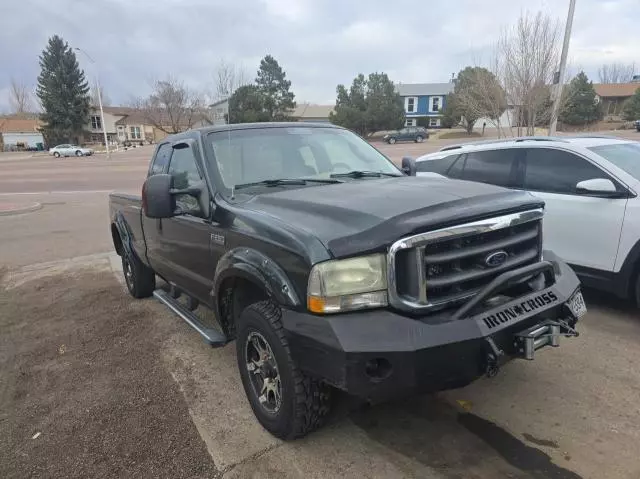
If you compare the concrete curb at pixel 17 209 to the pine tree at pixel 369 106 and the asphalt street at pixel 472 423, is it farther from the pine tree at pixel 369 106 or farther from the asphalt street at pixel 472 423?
the pine tree at pixel 369 106

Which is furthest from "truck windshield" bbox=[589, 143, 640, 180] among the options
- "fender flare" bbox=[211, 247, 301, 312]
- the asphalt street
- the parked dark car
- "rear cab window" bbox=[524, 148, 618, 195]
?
the parked dark car

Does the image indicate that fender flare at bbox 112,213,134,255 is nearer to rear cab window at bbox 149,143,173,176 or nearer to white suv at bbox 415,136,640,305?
rear cab window at bbox 149,143,173,176

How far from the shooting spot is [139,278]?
564cm

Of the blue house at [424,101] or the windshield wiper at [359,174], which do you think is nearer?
the windshield wiper at [359,174]

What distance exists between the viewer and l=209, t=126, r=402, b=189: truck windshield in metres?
3.69

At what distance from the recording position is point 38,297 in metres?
6.11

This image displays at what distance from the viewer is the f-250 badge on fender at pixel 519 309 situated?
249 cm

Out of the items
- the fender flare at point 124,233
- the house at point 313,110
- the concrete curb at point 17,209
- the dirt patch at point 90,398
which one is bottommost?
the concrete curb at point 17,209

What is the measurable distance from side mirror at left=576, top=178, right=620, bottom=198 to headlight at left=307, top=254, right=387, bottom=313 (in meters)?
3.12

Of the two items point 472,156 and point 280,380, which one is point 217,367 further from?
point 472,156

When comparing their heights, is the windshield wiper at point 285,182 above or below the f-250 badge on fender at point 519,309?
above

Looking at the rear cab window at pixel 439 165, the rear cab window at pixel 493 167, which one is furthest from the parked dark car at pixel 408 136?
the rear cab window at pixel 493 167

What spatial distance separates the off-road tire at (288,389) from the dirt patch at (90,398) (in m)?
0.46

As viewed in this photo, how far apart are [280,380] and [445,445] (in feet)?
3.46
